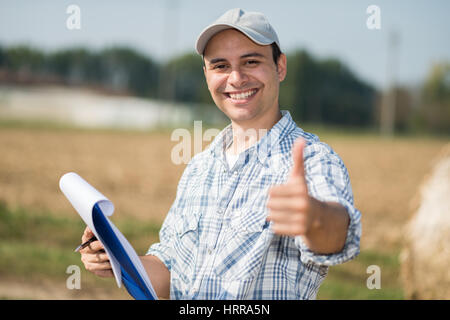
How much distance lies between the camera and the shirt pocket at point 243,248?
1.52 metres

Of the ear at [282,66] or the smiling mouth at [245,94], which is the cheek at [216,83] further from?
the ear at [282,66]

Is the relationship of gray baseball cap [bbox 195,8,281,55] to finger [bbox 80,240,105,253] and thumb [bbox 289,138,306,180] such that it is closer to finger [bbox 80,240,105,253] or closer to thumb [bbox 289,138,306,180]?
thumb [bbox 289,138,306,180]

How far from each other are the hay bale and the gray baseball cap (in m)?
3.29

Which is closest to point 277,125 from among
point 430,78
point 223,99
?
point 223,99

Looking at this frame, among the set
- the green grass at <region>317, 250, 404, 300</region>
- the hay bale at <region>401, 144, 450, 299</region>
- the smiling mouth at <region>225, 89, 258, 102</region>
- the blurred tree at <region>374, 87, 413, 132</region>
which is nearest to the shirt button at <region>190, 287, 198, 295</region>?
the smiling mouth at <region>225, 89, 258, 102</region>

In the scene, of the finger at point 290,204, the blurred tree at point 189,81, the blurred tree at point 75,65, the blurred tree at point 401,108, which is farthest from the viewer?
the blurred tree at point 401,108

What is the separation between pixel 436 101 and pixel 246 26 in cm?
6413

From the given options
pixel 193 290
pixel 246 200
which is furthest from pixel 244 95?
pixel 193 290

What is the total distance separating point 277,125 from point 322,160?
Answer: 0.29 m

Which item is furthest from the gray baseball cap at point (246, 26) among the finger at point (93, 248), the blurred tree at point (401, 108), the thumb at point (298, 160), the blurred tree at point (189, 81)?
the blurred tree at point (401, 108)

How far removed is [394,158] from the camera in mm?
24844

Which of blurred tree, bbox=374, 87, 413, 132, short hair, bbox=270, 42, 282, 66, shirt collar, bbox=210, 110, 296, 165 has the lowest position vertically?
blurred tree, bbox=374, 87, 413, 132

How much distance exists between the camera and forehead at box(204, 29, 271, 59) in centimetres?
169

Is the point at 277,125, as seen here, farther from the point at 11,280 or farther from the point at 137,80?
the point at 137,80
